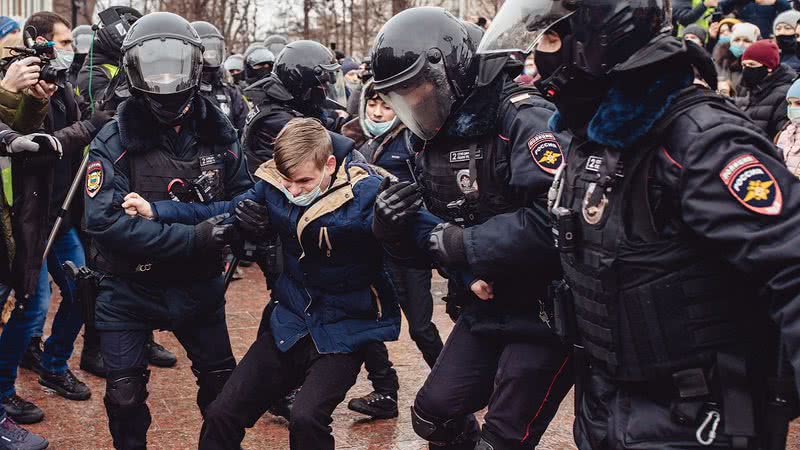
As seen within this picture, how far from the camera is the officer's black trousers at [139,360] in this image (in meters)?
4.13

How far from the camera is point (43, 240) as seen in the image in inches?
192

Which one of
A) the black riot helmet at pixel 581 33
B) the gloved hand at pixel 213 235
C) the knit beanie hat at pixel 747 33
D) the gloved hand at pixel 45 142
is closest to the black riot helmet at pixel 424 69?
the black riot helmet at pixel 581 33

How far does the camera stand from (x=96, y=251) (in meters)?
4.52

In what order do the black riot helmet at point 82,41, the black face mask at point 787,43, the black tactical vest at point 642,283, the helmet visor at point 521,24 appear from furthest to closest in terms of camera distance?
1. the black face mask at point 787,43
2. the black riot helmet at point 82,41
3. the helmet visor at point 521,24
4. the black tactical vest at point 642,283

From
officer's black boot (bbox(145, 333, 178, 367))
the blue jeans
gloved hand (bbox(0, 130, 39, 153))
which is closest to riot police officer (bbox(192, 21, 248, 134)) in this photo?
the blue jeans

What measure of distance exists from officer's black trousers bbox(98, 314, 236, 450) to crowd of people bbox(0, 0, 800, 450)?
0.5 inches

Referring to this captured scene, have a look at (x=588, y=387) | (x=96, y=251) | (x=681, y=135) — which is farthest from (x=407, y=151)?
(x=681, y=135)

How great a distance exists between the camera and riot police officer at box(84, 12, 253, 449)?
4137 millimetres

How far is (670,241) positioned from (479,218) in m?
1.26

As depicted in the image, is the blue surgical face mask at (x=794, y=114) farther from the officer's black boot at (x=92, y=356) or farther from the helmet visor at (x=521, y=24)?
the officer's black boot at (x=92, y=356)

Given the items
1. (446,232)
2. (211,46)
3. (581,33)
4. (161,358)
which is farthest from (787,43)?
(581,33)

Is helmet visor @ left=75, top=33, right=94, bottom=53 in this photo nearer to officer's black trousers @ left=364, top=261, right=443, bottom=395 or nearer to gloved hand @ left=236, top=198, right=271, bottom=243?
officer's black trousers @ left=364, top=261, right=443, bottom=395

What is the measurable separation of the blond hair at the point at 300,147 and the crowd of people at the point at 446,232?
0.01 meters

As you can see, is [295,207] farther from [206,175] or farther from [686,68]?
[686,68]
